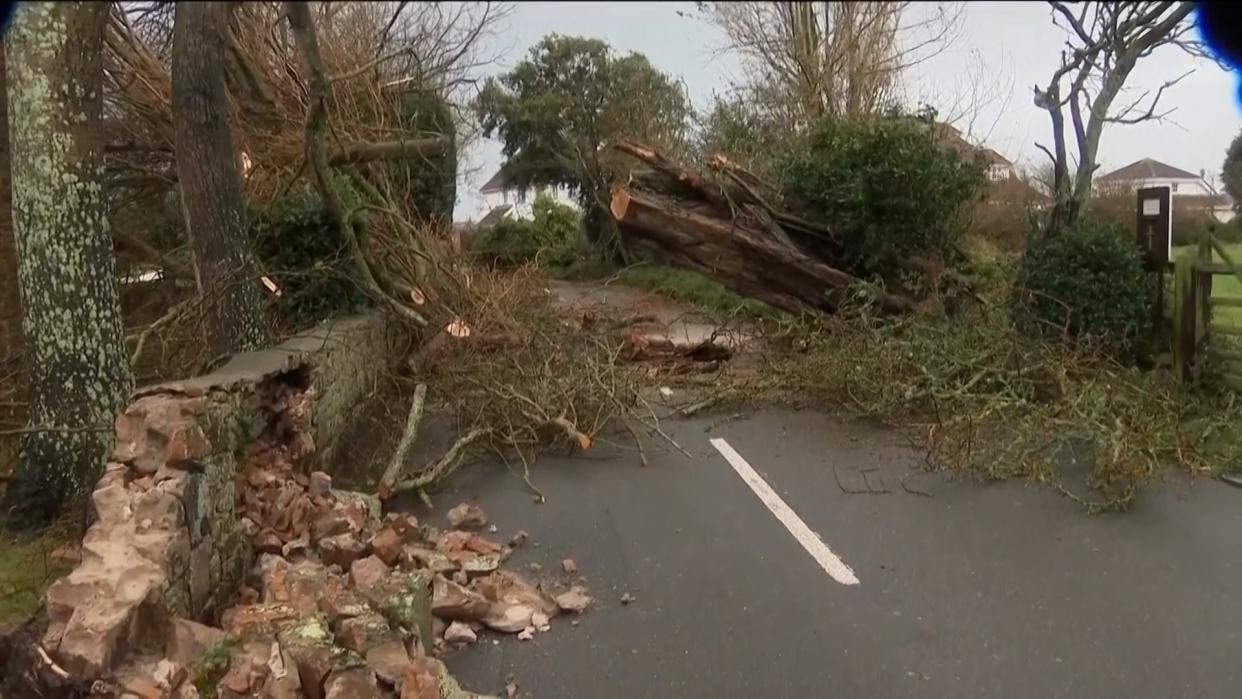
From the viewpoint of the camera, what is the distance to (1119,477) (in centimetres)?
625

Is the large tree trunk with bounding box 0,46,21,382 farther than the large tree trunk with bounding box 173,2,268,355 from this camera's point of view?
Yes

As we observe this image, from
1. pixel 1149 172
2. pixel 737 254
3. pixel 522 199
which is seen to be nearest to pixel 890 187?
pixel 737 254

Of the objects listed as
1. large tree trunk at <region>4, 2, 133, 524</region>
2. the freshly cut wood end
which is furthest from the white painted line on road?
the freshly cut wood end

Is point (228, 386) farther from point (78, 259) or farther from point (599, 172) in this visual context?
point (599, 172)

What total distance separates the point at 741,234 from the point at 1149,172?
456cm

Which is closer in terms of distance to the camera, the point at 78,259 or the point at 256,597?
the point at 256,597

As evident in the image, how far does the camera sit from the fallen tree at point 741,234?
38.1 feet

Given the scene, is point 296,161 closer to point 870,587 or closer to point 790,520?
point 790,520

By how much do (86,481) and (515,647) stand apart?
272 centimetres

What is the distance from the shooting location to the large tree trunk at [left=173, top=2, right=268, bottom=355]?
6.17 m

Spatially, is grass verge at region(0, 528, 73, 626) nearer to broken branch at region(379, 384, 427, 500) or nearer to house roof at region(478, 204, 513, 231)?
broken branch at region(379, 384, 427, 500)

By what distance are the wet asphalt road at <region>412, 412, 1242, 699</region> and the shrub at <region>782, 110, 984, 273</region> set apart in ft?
14.3

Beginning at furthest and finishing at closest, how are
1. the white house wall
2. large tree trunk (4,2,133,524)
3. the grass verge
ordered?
the white house wall, large tree trunk (4,2,133,524), the grass verge

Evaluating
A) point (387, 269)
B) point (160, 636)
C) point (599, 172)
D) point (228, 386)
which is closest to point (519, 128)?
point (599, 172)
